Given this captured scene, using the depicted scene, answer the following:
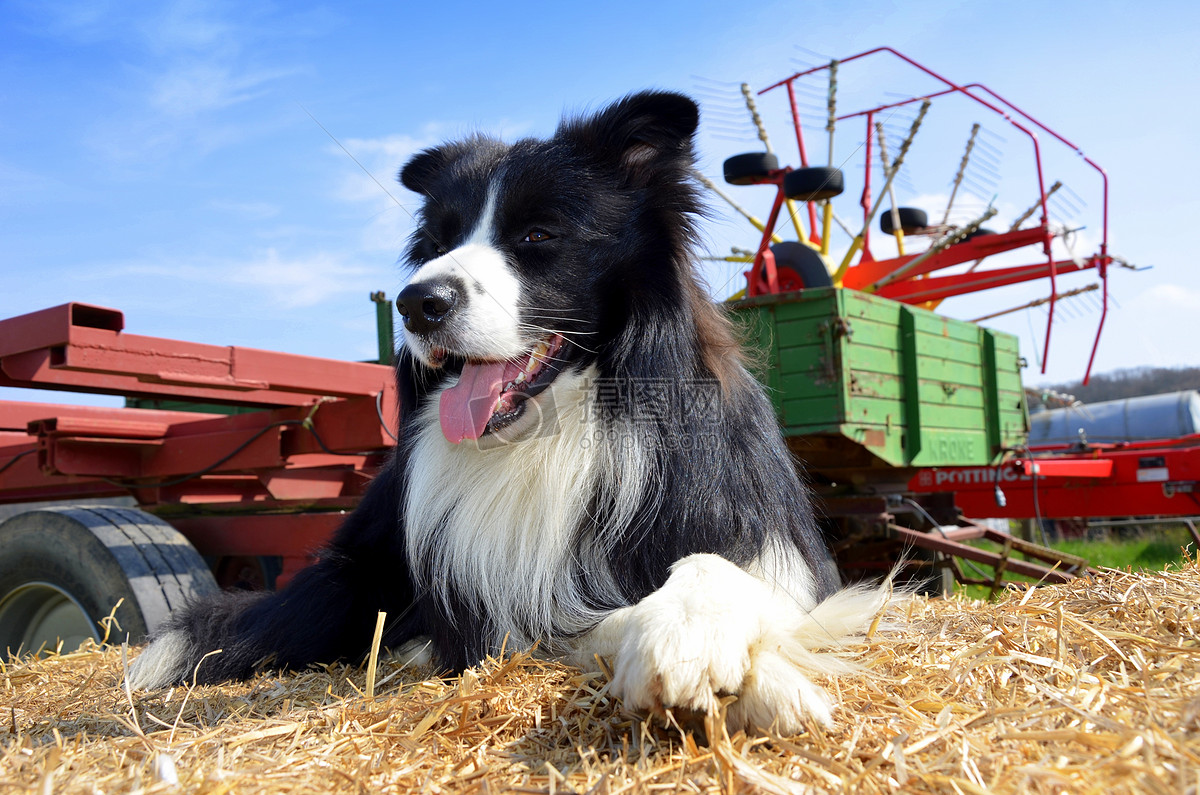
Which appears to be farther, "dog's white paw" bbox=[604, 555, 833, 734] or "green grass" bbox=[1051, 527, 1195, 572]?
"green grass" bbox=[1051, 527, 1195, 572]

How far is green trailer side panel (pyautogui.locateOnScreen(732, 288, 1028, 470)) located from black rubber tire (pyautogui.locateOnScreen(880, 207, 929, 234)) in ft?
9.60

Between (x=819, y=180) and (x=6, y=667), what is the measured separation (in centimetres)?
593

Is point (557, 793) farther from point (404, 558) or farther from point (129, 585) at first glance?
point (129, 585)

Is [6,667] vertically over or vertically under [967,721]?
under

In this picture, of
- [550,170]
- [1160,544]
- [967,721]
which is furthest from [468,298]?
[1160,544]

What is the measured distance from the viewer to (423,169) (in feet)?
10.1

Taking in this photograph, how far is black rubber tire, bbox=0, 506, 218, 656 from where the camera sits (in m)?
3.56

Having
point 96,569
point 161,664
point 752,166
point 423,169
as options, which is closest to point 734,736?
point 161,664

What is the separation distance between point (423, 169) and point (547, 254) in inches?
38.6

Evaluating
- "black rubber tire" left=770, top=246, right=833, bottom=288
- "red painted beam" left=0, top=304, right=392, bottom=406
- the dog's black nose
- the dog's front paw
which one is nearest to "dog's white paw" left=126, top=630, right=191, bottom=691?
"red painted beam" left=0, top=304, right=392, bottom=406

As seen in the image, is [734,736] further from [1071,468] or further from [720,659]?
[1071,468]

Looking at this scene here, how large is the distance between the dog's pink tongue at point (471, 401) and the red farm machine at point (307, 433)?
138 cm

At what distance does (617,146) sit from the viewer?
2.62 m

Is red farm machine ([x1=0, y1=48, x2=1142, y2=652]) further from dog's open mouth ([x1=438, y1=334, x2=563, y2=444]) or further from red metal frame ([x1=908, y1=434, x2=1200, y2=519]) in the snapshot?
dog's open mouth ([x1=438, y1=334, x2=563, y2=444])
